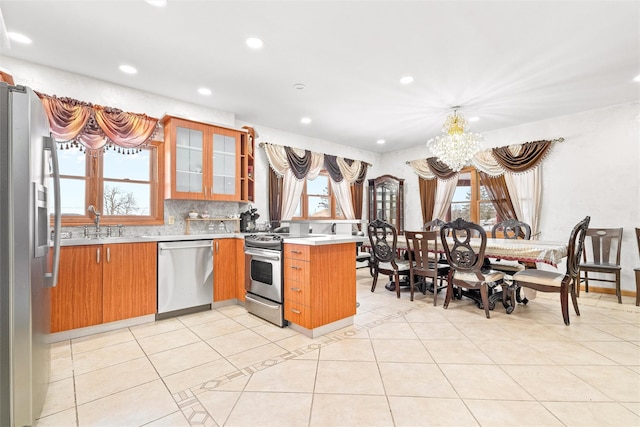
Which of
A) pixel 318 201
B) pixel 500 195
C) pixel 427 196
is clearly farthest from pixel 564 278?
pixel 318 201

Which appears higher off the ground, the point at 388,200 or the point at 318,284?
the point at 388,200

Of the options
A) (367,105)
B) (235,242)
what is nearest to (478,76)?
(367,105)

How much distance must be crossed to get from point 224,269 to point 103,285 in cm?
118

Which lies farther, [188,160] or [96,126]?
[188,160]

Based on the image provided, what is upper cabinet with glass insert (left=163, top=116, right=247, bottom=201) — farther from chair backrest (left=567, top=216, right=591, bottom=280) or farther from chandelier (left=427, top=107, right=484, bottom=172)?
chair backrest (left=567, top=216, right=591, bottom=280)

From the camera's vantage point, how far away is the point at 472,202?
19.0 feet

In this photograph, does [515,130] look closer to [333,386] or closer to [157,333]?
[333,386]

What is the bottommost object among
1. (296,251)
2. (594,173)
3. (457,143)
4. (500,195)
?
(296,251)

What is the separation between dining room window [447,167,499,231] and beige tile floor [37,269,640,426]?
265 centimetres

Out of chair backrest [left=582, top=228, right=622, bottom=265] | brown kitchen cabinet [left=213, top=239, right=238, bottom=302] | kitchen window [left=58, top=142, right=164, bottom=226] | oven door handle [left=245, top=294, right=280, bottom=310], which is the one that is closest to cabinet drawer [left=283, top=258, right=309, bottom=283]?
oven door handle [left=245, top=294, right=280, bottom=310]

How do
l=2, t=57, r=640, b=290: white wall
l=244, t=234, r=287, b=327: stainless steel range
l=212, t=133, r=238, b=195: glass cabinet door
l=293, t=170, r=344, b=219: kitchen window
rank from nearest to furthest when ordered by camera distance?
l=244, t=234, r=287, b=327: stainless steel range
l=2, t=57, r=640, b=290: white wall
l=212, t=133, r=238, b=195: glass cabinet door
l=293, t=170, r=344, b=219: kitchen window

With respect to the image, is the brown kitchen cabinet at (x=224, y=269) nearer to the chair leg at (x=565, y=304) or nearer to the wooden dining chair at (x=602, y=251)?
the chair leg at (x=565, y=304)

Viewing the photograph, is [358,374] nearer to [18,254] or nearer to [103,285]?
[18,254]

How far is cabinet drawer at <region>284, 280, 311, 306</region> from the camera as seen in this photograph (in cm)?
263
